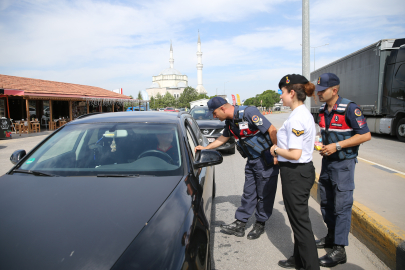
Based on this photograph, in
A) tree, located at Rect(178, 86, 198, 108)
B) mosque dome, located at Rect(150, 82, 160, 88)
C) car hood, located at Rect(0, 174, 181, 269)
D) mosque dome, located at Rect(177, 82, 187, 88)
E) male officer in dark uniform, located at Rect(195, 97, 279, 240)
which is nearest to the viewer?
car hood, located at Rect(0, 174, 181, 269)

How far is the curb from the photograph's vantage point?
2736 mm

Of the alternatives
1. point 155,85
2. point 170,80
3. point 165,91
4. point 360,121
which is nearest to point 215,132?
point 360,121

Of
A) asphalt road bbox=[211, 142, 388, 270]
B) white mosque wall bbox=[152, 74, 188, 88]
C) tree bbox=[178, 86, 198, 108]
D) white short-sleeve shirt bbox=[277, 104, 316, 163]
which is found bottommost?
asphalt road bbox=[211, 142, 388, 270]

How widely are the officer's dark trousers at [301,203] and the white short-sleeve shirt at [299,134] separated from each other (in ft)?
0.30

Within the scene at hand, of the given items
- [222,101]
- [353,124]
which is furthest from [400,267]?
[222,101]

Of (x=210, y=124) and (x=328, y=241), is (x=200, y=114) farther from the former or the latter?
(x=328, y=241)

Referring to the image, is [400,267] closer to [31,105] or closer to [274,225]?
[274,225]

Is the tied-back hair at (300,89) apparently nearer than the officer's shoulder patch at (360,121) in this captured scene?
Yes

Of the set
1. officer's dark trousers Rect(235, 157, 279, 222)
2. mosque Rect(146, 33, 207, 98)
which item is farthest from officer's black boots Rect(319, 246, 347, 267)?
mosque Rect(146, 33, 207, 98)

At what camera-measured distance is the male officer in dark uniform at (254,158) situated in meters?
3.34

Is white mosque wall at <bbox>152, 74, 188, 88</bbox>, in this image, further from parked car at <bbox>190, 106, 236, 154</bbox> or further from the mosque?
parked car at <bbox>190, 106, 236, 154</bbox>

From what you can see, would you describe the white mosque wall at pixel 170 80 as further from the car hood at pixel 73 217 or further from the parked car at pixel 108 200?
the car hood at pixel 73 217

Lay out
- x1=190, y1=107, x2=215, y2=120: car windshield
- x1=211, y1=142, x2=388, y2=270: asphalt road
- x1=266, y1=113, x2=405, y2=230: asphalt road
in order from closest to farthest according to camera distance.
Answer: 1. x1=211, y1=142, x2=388, y2=270: asphalt road
2. x1=266, y1=113, x2=405, y2=230: asphalt road
3. x1=190, y1=107, x2=215, y2=120: car windshield

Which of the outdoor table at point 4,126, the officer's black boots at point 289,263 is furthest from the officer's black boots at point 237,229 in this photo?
the outdoor table at point 4,126
